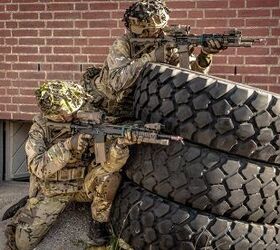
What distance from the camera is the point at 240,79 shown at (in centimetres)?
446

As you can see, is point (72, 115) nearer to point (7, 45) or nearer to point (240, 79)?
point (240, 79)

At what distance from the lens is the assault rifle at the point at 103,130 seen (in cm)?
269

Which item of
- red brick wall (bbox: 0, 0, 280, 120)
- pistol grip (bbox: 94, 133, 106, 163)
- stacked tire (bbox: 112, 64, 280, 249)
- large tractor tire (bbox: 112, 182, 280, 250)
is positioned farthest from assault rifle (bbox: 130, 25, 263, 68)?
red brick wall (bbox: 0, 0, 280, 120)

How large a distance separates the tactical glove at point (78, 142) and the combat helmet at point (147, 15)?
32.8 inches

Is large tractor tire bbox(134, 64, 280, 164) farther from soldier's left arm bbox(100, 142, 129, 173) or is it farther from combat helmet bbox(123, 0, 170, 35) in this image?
combat helmet bbox(123, 0, 170, 35)

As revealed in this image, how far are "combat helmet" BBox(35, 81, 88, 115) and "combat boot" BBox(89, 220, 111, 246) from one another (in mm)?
700

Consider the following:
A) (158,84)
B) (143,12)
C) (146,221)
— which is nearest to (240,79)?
(143,12)

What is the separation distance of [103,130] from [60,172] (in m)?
0.45

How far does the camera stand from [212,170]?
8.68 ft

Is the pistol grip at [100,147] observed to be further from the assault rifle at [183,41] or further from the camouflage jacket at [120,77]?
the assault rifle at [183,41]

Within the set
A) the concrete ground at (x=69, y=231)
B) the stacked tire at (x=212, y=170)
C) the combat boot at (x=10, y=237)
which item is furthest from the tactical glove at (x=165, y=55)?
the combat boot at (x=10, y=237)

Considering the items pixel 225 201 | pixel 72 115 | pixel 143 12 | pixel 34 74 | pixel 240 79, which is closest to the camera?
pixel 225 201

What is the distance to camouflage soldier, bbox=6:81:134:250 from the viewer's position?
3.02 meters

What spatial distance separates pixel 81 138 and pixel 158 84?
0.54 metres
